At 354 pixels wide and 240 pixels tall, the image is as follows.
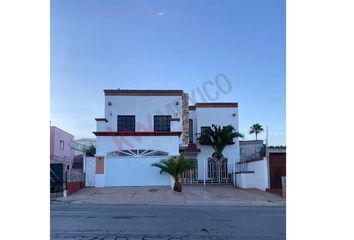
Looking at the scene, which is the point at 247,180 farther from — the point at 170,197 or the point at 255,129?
the point at 255,129

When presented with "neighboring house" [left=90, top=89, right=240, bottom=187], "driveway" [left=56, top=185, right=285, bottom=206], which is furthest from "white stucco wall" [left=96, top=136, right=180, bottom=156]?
"driveway" [left=56, top=185, right=285, bottom=206]

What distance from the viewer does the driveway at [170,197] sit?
18.3 m

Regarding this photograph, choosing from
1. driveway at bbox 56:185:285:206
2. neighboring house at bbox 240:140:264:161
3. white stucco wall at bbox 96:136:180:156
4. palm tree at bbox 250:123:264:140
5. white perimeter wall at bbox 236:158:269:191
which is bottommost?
driveway at bbox 56:185:285:206

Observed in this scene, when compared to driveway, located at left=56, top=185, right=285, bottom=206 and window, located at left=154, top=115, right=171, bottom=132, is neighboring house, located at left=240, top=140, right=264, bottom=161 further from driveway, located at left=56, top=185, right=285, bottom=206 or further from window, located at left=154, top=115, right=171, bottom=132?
driveway, located at left=56, top=185, right=285, bottom=206

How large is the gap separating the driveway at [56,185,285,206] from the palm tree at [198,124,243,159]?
7.44 metres

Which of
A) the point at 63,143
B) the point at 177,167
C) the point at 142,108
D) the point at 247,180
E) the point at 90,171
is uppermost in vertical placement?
the point at 142,108

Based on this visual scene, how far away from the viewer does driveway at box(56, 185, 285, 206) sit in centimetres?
1830

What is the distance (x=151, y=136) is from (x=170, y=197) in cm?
620

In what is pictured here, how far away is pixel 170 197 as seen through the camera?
1988 cm

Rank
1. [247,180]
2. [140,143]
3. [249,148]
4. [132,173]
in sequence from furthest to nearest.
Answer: [249,148], [247,180], [140,143], [132,173]

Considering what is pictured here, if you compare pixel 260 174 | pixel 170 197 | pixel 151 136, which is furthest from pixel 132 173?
pixel 260 174

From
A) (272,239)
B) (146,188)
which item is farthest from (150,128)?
(272,239)
